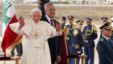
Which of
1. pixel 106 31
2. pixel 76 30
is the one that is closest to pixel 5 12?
pixel 76 30

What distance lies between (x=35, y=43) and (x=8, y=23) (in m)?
2.33

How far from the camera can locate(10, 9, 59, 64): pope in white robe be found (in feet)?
25.8

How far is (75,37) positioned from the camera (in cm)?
1257

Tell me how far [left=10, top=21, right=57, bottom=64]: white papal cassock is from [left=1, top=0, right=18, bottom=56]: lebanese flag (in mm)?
1357

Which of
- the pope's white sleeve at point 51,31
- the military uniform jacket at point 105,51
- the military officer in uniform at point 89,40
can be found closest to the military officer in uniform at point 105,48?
the military uniform jacket at point 105,51

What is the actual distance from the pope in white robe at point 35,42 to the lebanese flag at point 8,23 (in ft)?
4.45

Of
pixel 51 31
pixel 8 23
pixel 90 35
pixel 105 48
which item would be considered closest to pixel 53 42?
pixel 51 31

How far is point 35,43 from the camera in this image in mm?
7855

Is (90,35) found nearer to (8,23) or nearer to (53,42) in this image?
(8,23)

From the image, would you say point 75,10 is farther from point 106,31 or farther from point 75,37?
point 106,31

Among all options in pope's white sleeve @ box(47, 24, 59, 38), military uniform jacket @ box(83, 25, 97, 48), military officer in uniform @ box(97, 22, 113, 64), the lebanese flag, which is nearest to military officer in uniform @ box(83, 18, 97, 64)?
military uniform jacket @ box(83, 25, 97, 48)

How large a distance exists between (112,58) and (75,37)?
4.80 metres

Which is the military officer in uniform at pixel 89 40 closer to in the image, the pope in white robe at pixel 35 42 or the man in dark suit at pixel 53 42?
the man in dark suit at pixel 53 42

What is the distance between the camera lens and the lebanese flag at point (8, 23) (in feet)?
30.6
